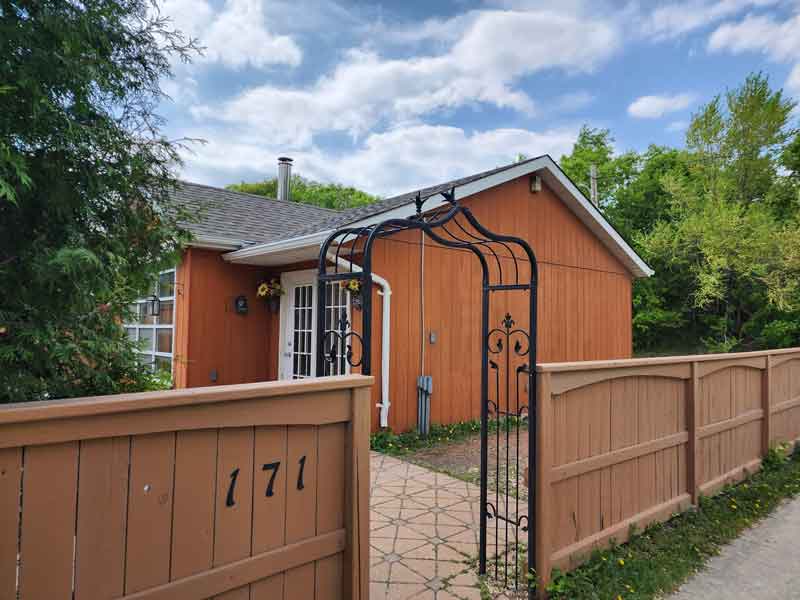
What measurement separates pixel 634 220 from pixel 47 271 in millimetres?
20088

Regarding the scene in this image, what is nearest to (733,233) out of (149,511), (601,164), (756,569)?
(601,164)

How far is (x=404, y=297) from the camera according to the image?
6262 mm

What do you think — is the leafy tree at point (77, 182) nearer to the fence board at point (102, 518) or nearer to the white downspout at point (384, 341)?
the fence board at point (102, 518)

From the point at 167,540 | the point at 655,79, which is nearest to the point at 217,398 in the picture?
the point at 167,540

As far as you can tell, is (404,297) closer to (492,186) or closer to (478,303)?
(478,303)

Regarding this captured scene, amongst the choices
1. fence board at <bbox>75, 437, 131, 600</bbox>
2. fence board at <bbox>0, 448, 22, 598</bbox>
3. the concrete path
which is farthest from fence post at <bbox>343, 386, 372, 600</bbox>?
the concrete path

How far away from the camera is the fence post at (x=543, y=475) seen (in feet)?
8.60

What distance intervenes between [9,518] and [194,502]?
479 millimetres

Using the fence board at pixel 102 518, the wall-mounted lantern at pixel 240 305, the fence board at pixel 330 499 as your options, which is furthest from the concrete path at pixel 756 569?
the wall-mounted lantern at pixel 240 305

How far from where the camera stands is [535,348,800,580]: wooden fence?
272 centimetres

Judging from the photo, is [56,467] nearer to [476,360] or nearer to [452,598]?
[452,598]

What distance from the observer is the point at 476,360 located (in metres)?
6.98

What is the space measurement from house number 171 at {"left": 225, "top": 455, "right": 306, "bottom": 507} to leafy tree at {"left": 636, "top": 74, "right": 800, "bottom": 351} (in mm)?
14459

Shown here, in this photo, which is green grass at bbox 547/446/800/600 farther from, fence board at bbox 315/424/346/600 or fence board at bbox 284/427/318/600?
fence board at bbox 284/427/318/600
